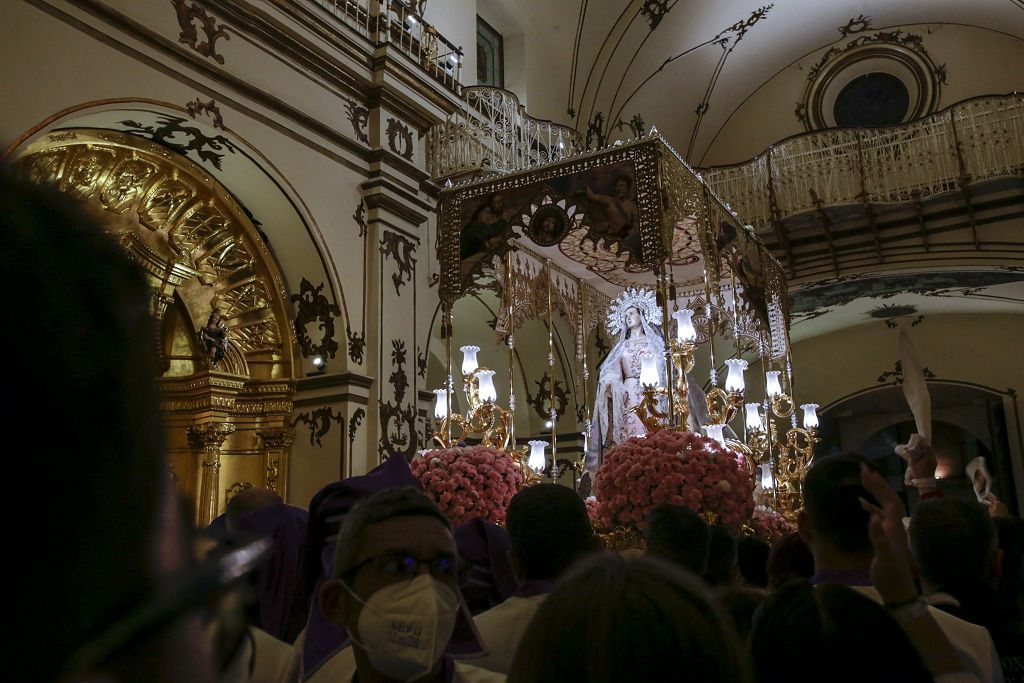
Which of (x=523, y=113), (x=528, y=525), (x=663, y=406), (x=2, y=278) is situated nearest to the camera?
(x=2, y=278)

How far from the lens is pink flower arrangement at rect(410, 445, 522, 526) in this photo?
552cm

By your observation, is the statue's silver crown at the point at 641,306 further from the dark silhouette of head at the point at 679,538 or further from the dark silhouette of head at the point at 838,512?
the dark silhouette of head at the point at 838,512

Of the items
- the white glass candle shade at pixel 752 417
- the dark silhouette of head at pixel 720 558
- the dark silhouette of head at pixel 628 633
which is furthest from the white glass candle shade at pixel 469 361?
the dark silhouette of head at pixel 628 633

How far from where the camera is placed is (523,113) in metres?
10.0

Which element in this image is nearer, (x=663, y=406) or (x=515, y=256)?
(x=663, y=406)

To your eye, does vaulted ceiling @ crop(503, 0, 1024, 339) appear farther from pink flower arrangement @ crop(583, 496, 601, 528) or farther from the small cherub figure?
pink flower arrangement @ crop(583, 496, 601, 528)

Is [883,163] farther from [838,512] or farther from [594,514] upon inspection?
[838,512]

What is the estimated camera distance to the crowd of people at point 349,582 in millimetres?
404

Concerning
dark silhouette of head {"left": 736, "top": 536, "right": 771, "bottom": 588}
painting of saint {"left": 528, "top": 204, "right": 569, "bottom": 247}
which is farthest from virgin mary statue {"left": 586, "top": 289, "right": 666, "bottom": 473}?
dark silhouette of head {"left": 736, "top": 536, "right": 771, "bottom": 588}

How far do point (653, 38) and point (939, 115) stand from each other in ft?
14.0

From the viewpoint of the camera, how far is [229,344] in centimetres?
784

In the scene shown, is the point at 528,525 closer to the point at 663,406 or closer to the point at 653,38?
the point at 663,406

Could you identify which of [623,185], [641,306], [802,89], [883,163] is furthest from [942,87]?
[623,185]

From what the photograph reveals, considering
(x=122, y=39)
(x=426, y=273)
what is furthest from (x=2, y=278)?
(x=426, y=273)
